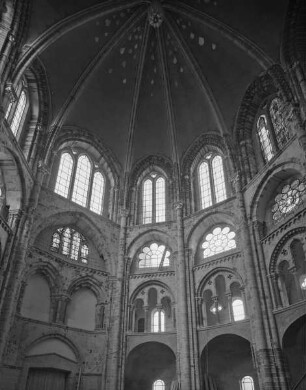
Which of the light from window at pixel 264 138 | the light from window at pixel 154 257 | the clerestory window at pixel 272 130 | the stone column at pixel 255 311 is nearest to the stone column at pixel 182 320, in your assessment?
the light from window at pixel 154 257

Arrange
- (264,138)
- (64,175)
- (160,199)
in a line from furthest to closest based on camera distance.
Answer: (160,199) → (64,175) → (264,138)

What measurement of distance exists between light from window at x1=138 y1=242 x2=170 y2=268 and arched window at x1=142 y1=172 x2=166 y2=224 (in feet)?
6.52

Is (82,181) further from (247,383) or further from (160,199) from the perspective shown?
(247,383)

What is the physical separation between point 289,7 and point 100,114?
13.5 metres

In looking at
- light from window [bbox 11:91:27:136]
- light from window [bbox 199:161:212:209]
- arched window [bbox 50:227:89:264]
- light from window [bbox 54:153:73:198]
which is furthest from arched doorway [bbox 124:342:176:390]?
light from window [bbox 11:91:27:136]

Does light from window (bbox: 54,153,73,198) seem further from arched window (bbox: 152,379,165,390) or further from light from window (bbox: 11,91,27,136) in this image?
arched window (bbox: 152,379,165,390)

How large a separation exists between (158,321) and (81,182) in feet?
33.7

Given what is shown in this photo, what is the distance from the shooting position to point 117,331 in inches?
779

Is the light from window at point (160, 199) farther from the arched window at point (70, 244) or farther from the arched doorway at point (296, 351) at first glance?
the arched doorway at point (296, 351)

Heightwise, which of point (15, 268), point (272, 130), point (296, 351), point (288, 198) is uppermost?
point (272, 130)

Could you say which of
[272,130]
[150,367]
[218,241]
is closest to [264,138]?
[272,130]

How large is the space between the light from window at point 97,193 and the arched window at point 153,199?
3.03 metres

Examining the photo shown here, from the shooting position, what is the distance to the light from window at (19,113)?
20.2m

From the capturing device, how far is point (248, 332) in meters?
17.6
